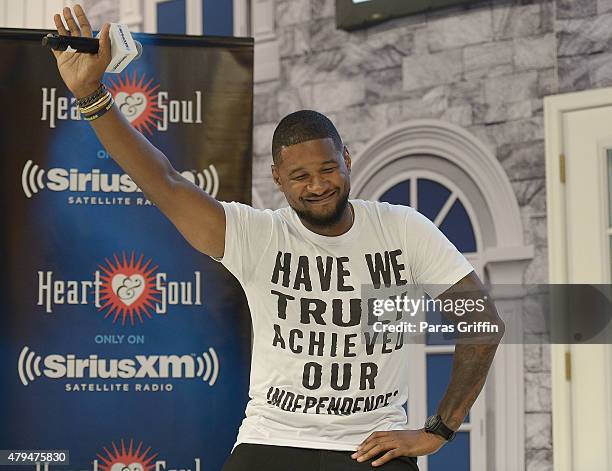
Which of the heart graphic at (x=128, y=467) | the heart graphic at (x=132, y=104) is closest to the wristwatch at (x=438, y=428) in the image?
the heart graphic at (x=128, y=467)

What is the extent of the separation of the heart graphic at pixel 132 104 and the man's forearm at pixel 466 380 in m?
1.49

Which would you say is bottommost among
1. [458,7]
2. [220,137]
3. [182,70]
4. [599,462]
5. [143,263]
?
[599,462]

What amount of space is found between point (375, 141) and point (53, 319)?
72.6 inches

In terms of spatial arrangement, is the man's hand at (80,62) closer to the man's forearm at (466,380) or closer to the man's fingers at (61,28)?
the man's fingers at (61,28)

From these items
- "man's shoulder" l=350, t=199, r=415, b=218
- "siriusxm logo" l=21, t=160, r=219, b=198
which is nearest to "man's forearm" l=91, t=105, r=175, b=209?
"man's shoulder" l=350, t=199, r=415, b=218

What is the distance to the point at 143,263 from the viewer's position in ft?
9.72

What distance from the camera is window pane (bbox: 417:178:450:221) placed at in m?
4.18

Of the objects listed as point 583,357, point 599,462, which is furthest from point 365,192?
point 599,462

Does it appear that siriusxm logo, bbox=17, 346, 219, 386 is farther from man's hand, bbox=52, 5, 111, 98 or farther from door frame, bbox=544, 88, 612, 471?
door frame, bbox=544, 88, 612, 471

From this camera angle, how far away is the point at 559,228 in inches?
151

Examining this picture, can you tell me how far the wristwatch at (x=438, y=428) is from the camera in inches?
75.1

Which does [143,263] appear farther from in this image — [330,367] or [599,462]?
[599,462]

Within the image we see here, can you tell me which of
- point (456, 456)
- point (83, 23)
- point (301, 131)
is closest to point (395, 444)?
point (301, 131)

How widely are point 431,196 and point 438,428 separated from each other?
2.38m
